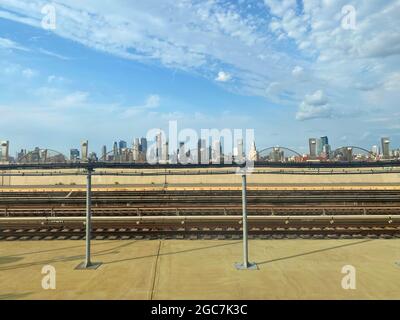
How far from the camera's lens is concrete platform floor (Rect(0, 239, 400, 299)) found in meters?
7.02

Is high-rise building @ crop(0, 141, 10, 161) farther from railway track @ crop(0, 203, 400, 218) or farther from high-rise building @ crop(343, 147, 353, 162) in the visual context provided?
high-rise building @ crop(343, 147, 353, 162)

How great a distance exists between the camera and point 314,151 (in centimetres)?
2331

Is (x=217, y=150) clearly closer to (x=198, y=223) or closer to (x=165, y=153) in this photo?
(x=198, y=223)

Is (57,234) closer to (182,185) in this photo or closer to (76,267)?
(76,267)

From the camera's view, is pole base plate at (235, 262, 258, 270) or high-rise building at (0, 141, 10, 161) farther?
high-rise building at (0, 141, 10, 161)

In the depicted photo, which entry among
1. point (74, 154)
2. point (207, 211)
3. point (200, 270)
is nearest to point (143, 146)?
Result: point (74, 154)

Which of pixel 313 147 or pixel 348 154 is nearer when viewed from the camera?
pixel 348 154

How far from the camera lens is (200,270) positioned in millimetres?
8461

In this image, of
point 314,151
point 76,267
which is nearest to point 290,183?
point 314,151

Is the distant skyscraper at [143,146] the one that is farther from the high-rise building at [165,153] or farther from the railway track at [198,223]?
the railway track at [198,223]

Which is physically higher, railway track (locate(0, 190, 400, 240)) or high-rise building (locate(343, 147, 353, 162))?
high-rise building (locate(343, 147, 353, 162))

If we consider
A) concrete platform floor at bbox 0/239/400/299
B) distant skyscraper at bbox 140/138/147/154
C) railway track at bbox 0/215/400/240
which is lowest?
concrete platform floor at bbox 0/239/400/299

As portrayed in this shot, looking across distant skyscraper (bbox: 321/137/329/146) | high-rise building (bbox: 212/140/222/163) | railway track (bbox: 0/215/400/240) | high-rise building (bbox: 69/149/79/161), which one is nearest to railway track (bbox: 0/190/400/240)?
railway track (bbox: 0/215/400/240)

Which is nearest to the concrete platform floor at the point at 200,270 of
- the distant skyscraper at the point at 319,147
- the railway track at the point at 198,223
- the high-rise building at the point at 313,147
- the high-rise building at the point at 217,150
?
the railway track at the point at 198,223
